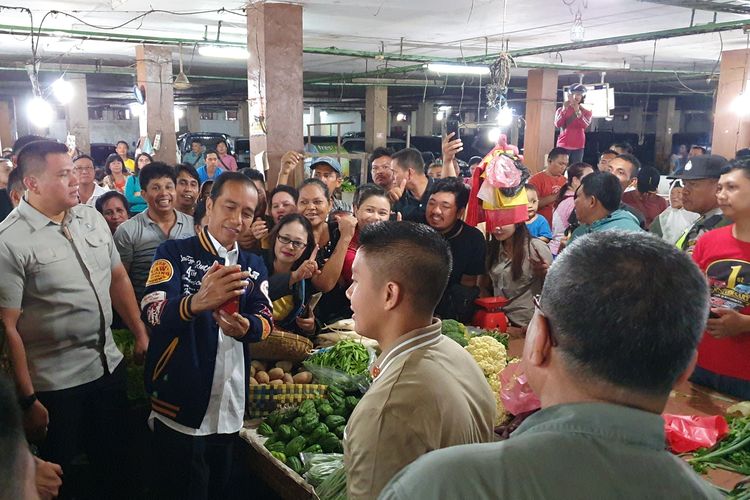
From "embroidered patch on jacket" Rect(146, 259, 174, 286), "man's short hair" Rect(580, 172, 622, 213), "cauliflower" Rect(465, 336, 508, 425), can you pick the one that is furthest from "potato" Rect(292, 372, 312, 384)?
"man's short hair" Rect(580, 172, 622, 213)

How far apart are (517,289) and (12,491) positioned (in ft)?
12.7

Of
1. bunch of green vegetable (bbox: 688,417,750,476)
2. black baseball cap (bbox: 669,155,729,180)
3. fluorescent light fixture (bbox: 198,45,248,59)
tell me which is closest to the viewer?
bunch of green vegetable (bbox: 688,417,750,476)

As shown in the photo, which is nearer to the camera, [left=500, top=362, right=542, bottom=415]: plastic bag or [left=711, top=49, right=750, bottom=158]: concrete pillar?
[left=500, top=362, right=542, bottom=415]: plastic bag

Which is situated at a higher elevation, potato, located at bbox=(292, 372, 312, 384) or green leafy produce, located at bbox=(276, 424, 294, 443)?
potato, located at bbox=(292, 372, 312, 384)

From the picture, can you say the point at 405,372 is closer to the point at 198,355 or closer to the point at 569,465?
the point at 569,465

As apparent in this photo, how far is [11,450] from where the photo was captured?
38.0 inches

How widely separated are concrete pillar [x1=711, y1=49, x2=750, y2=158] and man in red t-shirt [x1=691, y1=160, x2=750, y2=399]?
29.5 feet

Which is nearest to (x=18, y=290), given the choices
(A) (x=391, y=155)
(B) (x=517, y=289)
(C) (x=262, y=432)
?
(C) (x=262, y=432)

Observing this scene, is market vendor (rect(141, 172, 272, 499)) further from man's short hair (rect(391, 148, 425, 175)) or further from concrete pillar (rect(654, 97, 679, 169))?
concrete pillar (rect(654, 97, 679, 169))

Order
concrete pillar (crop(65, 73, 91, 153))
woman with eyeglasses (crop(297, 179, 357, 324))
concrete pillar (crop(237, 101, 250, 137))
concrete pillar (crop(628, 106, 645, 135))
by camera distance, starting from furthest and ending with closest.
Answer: concrete pillar (crop(628, 106, 645, 135)) → concrete pillar (crop(237, 101, 250, 137)) → concrete pillar (crop(65, 73, 91, 153)) → woman with eyeglasses (crop(297, 179, 357, 324))

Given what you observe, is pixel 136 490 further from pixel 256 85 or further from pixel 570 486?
pixel 256 85

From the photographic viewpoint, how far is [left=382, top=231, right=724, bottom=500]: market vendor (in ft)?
2.88

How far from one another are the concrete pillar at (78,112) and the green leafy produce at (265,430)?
14.2 m

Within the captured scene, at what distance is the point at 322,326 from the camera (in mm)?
4258
